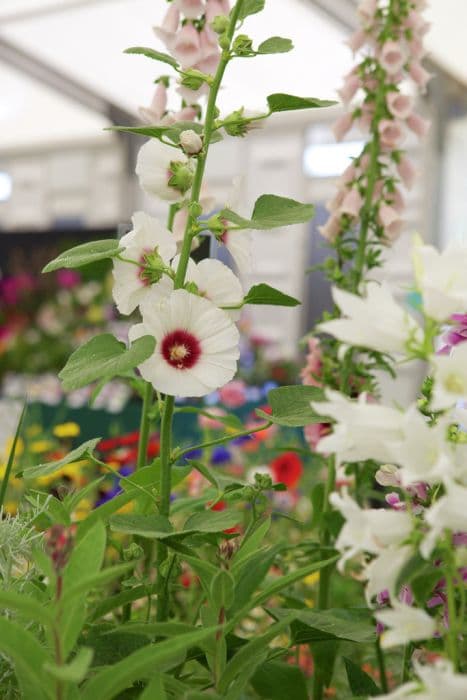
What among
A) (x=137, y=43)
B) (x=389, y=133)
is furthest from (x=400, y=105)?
(x=137, y=43)

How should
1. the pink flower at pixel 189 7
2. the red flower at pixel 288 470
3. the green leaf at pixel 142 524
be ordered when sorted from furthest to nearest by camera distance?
the red flower at pixel 288 470 < the pink flower at pixel 189 7 < the green leaf at pixel 142 524

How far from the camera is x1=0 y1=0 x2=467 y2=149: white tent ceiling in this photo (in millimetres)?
3229

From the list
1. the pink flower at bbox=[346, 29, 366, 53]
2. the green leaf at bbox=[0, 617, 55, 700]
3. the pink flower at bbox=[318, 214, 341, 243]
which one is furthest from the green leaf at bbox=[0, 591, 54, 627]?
the pink flower at bbox=[346, 29, 366, 53]

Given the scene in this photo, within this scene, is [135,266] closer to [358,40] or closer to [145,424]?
[145,424]

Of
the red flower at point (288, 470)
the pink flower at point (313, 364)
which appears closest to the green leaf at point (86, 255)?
the pink flower at point (313, 364)

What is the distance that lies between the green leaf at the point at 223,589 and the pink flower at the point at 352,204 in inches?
19.5

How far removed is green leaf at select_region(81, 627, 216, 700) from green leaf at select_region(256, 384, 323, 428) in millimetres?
166

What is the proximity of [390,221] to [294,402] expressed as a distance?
0.37 m

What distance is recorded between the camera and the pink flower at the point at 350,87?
2.78 feet

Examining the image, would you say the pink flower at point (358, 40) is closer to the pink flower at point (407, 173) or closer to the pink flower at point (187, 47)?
the pink flower at point (407, 173)

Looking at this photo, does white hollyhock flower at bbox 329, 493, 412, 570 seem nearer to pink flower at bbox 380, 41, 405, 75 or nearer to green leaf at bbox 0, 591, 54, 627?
green leaf at bbox 0, 591, 54, 627

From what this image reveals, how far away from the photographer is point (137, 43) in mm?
3605

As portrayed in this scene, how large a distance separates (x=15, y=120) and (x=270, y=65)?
1817 millimetres

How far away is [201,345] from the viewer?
1.58 feet
